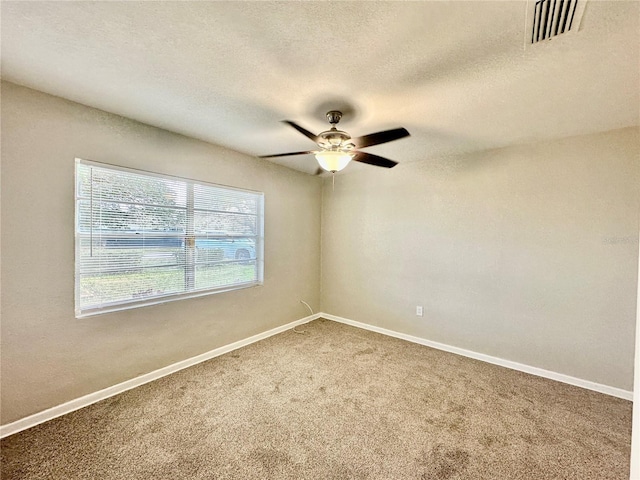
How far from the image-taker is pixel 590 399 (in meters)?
2.30

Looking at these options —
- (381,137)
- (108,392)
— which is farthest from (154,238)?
(381,137)

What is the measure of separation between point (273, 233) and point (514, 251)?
287cm

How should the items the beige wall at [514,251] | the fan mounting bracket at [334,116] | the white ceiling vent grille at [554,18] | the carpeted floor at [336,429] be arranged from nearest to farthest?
the white ceiling vent grille at [554,18] < the carpeted floor at [336,429] < the fan mounting bracket at [334,116] < the beige wall at [514,251]

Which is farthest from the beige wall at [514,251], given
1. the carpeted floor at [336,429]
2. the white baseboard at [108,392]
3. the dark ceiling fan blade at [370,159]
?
the white baseboard at [108,392]

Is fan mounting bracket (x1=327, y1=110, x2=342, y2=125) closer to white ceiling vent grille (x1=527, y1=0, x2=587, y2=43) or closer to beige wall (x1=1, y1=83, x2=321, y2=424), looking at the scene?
white ceiling vent grille (x1=527, y1=0, x2=587, y2=43)

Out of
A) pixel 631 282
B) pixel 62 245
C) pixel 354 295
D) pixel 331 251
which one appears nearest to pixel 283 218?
pixel 331 251

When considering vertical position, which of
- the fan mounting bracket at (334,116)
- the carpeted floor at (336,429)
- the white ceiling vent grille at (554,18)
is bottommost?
the carpeted floor at (336,429)

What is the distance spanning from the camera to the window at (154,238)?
217 cm

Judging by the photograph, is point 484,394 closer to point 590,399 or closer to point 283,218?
point 590,399

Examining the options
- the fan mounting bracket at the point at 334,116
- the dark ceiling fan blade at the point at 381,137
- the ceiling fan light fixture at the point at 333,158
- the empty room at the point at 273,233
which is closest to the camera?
the empty room at the point at 273,233

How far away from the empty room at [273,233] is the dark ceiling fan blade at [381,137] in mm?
23

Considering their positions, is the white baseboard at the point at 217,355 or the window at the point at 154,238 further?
the window at the point at 154,238

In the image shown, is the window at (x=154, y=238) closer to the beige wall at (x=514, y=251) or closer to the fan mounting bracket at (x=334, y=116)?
the fan mounting bracket at (x=334, y=116)

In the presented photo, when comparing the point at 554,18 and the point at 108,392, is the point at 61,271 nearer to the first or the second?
the point at 108,392
